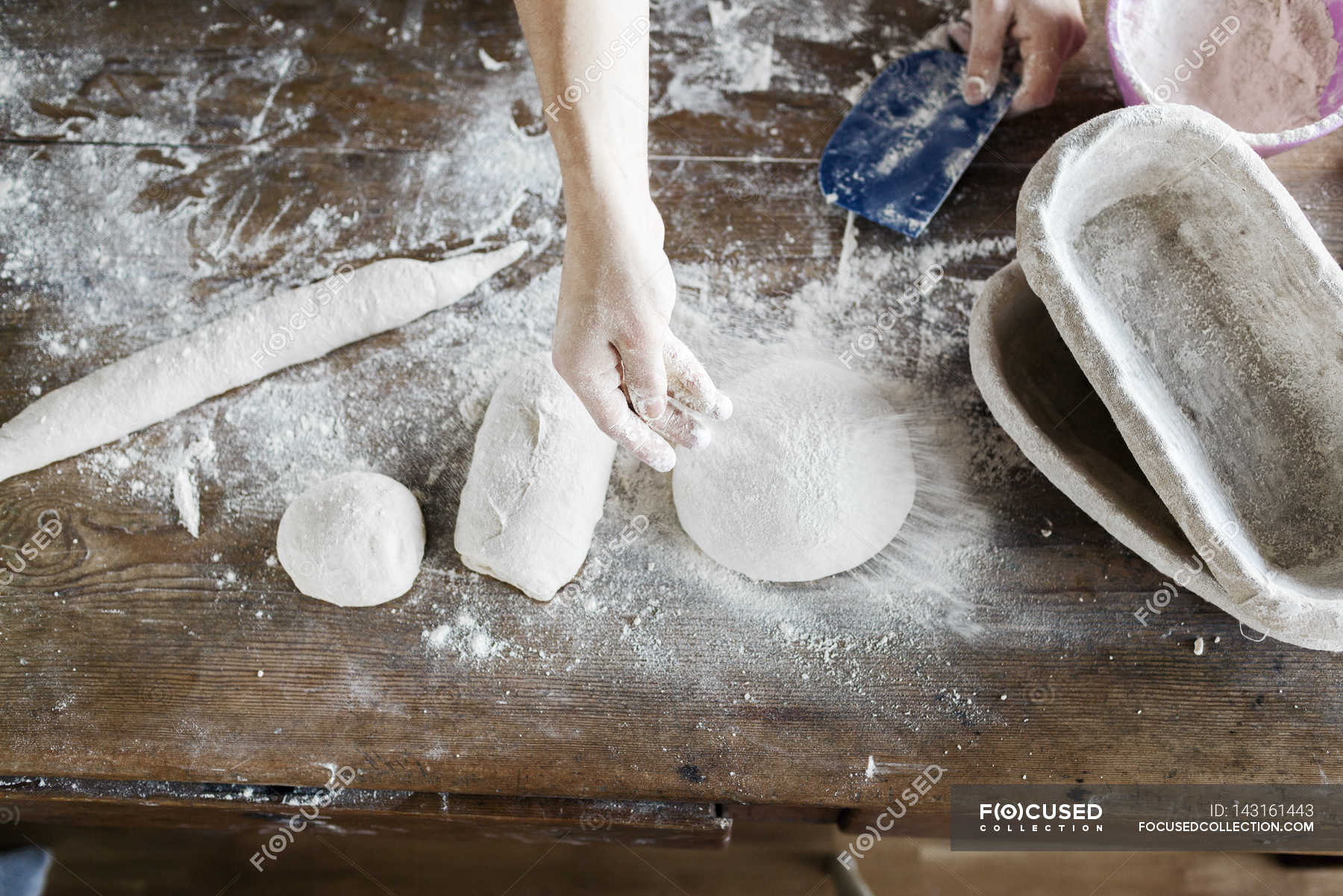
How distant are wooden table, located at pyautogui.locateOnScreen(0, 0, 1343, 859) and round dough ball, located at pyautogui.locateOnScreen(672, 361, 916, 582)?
0.09 meters

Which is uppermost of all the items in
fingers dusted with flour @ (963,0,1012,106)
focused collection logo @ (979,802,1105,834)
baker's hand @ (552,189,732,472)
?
fingers dusted with flour @ (963,0,1012,106)

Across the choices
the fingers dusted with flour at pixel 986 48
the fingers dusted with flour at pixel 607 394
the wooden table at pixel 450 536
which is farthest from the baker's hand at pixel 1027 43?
the fingers dusted with flour at pixel 607 394

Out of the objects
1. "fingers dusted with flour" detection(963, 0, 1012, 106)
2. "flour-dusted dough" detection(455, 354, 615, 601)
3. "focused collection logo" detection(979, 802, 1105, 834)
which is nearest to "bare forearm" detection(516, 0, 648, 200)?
"flour-dusted dough" detection(455, 354, 615, 601)

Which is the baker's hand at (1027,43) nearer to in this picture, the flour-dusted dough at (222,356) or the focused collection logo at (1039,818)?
the flour-dusted dough at (222,356)

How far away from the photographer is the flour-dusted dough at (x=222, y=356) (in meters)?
1.40

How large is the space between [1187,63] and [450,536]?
1.54 metres

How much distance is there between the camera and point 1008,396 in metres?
1.17

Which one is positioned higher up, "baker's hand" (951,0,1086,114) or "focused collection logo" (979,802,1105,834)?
"baker's hand" (951,0,1086,114)

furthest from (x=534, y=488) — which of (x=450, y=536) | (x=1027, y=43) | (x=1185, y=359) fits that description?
(x=1027, y=43)

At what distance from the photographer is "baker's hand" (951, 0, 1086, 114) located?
140 cm

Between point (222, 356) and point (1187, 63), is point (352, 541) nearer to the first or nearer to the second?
point (222, 356)

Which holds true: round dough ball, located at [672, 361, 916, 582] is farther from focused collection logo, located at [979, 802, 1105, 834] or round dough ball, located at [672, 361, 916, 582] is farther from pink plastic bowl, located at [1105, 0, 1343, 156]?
pink plastic bowl, located at [1105, 0, 1343, 156]

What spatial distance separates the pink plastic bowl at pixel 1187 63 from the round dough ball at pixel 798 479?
663 mm

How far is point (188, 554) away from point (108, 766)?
36 centimetres
